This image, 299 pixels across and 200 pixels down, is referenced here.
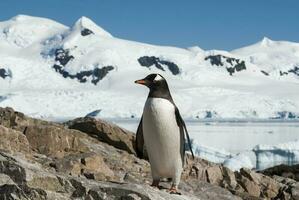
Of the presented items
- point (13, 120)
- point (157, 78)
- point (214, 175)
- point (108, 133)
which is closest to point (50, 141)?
point (13, 120)

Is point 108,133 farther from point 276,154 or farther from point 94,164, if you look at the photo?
point 276,154

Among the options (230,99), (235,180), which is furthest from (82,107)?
(235,180)

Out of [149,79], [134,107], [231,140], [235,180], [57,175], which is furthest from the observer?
[134,107]

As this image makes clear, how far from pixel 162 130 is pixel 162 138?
98 millimetres

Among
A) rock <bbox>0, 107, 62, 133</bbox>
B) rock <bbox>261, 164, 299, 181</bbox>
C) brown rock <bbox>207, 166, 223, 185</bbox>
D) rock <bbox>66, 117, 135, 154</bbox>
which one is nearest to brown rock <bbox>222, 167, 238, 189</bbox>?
brown rock <bbox>207, 166, 223, 185</bbox>

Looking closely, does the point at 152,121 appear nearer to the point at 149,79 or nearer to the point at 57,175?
the point at 149,79

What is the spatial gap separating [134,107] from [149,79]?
458 feet

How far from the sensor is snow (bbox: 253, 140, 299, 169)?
43.8m

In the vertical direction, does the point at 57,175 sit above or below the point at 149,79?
below

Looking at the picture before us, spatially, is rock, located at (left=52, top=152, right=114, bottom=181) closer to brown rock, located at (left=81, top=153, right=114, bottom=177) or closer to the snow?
brown rock, located at (left=81, top=153, right=114, bottom=177)

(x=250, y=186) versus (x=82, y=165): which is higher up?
(x=82, y=165)

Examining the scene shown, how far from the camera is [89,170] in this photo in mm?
8398

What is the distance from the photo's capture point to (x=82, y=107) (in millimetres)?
153875

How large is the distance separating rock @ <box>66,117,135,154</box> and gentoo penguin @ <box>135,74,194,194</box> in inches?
210
